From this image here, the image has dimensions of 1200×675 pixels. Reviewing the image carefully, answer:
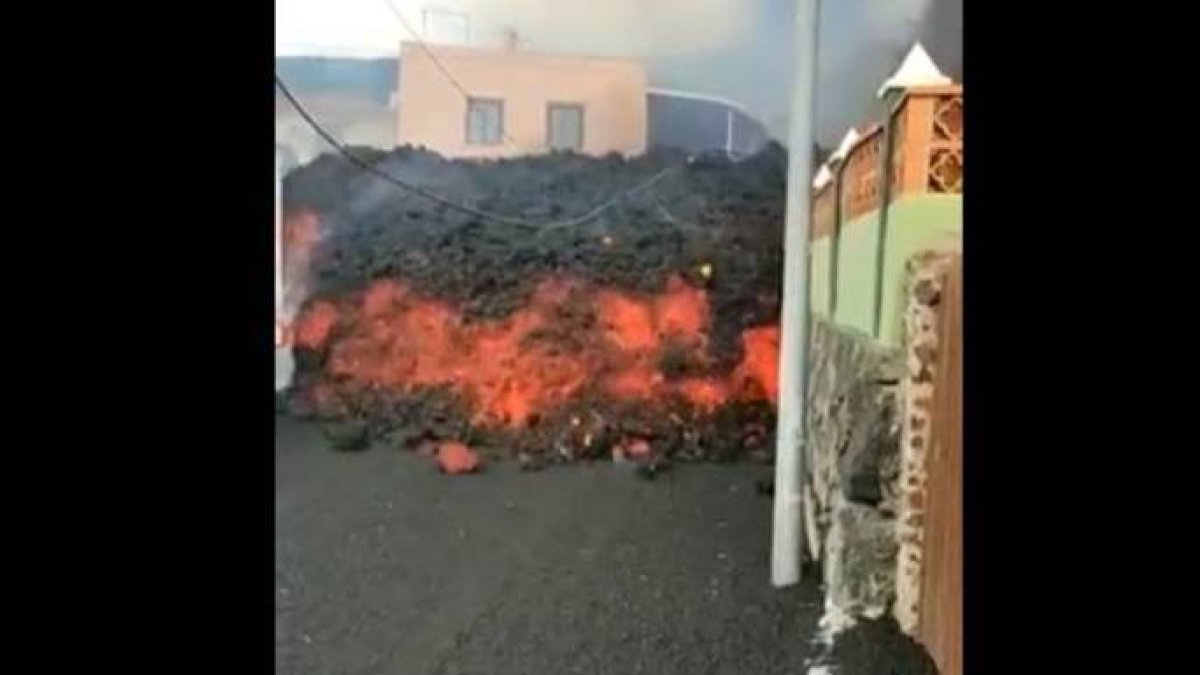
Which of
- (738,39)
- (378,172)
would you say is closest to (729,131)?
(738,39)

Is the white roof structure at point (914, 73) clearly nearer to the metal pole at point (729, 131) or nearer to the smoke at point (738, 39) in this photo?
the smoke at point (738, 39)

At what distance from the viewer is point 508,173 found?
3.54 ft

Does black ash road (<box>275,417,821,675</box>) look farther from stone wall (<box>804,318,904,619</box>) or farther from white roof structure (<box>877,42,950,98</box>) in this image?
white roof structure (<box>877,42,950,98</box>)

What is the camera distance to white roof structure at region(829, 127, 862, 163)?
3.55ft

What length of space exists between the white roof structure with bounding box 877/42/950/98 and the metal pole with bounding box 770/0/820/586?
0.07 metres

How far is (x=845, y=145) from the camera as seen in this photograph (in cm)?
108

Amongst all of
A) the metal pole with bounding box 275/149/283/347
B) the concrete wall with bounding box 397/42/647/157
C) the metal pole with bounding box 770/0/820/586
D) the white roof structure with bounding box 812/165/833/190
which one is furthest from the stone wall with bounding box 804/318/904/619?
the metal pole with bounding box 275/149/283/347

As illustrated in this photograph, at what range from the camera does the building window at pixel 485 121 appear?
3.49 feet

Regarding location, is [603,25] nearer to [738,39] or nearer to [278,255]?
[738,39]
